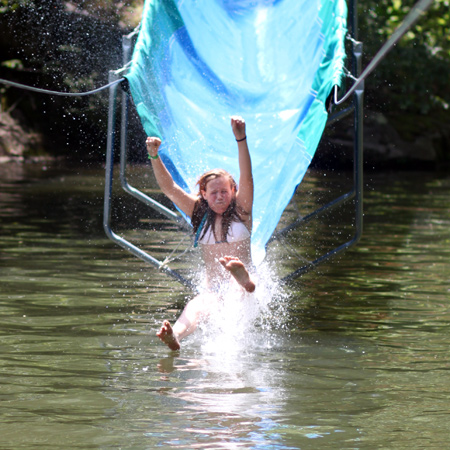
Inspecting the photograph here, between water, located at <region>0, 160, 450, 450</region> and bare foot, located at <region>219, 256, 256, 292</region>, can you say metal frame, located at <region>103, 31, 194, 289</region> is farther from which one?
bare foot, located at <region>219, 256, 256, 292</region>

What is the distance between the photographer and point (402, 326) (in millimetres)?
4641

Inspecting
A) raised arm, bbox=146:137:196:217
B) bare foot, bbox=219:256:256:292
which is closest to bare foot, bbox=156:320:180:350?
bare foot, bbox=219:256:256:292

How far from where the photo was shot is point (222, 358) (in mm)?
3951

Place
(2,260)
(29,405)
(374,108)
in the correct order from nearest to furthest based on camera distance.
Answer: (29,405)
(2,260)
(374,108)

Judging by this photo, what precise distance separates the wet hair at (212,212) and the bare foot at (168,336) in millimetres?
700

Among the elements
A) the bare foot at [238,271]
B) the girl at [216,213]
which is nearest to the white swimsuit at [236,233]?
the girl at [216,213]

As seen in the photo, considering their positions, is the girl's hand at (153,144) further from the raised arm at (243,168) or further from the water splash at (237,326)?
the water splash at (237,326)

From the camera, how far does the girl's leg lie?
3.85 m

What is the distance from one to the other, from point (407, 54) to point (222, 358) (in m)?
13.4

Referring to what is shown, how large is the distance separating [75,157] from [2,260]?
959 cm

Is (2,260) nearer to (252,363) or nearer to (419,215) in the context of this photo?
(252,363)

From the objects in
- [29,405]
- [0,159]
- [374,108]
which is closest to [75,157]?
[0,159]

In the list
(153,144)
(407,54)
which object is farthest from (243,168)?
(407,54)

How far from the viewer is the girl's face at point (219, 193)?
14.3ft
